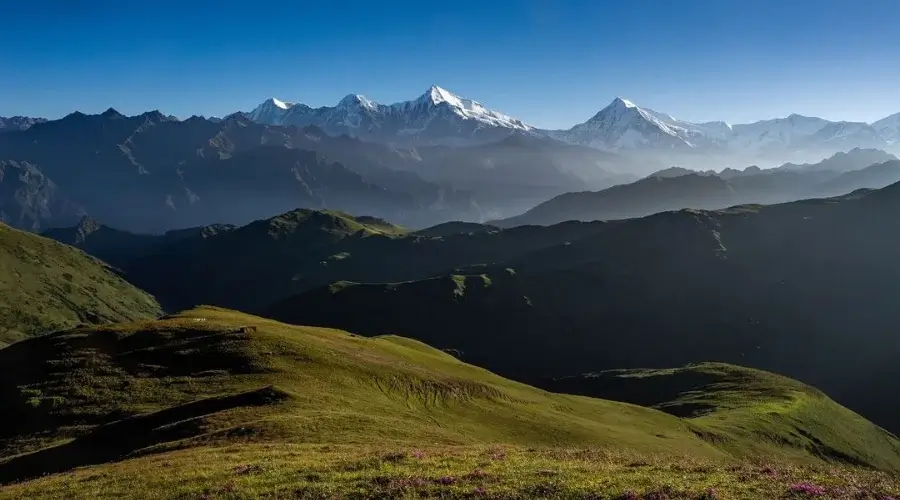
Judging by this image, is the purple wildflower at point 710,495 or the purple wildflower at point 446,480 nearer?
the purple wildflower at point 710,495

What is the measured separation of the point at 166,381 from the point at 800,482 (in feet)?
223

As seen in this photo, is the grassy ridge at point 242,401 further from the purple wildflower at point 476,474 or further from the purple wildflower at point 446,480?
the purple wildflower at point 446,480

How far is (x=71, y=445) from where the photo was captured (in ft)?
171

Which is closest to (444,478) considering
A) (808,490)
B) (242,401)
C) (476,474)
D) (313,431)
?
(476,474)

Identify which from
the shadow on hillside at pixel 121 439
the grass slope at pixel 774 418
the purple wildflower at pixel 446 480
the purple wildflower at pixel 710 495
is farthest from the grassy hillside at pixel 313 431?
the grass slope at pixel 774 418

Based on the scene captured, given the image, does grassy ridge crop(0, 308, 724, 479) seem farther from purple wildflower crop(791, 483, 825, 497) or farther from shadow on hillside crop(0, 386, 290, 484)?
purple wildflower crop(791, 483, 825, 497)

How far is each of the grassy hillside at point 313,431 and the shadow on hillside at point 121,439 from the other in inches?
7.5

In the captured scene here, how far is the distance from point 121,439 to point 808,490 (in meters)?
53.4

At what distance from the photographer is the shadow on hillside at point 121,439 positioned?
159 feet

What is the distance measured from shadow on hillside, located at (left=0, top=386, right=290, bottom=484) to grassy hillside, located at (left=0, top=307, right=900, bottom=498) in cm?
19

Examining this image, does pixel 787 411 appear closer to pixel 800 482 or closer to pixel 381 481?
pixel 800 482

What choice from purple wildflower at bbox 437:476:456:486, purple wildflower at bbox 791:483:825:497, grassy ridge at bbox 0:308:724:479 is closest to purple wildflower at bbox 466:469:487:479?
purple wildflower at bbox 437:476:456:486

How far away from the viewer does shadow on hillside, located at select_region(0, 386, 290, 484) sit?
48.5 meters

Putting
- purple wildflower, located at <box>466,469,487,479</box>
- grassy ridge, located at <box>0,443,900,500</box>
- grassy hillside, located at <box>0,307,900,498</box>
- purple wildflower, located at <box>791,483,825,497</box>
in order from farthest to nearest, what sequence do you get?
purple wildflower, located at <box>466,469,487,479</box>
grassy hillside, located at <box>0,307,900,498</box>
grassy ridge, located at <box>0,443,900,500</box>
purple wildflower, located at <box>791,483,825,497</box>
